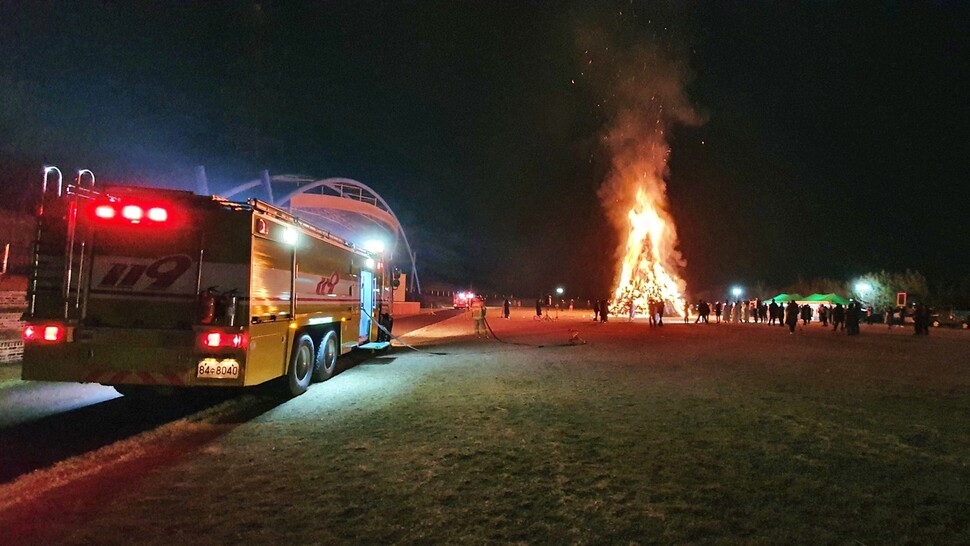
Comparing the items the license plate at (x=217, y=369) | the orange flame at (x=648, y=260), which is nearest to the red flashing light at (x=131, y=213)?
→ the license plate at (x=217, y=369)

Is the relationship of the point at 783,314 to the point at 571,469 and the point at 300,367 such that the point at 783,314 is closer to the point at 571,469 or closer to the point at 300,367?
the point at 300,367

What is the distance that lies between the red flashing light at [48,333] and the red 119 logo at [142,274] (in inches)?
28.3

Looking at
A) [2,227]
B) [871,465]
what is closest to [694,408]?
[871,465]

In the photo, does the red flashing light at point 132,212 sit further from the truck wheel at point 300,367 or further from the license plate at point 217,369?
the truck wheel at point 300,367

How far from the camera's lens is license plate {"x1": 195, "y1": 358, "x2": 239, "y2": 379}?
291 inches

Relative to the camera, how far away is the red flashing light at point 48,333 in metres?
7.31

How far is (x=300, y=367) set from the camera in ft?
32.2

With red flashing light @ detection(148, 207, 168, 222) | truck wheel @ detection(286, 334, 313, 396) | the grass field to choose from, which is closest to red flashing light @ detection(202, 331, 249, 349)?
the grass field

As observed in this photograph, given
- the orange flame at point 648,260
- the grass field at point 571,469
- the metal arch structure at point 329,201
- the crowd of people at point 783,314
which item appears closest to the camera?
the grass field at point 571,469

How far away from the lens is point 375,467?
218 inches

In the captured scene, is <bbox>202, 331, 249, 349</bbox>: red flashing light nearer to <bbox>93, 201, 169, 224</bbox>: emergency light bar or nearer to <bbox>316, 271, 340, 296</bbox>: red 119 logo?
<bbox>93, 201, 169, 224</bbox>: emergency light bar

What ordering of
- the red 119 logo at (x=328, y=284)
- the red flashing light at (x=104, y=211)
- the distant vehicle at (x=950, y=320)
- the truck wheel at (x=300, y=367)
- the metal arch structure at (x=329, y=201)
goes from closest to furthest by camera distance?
1. the red flashing light at (x=104, y=211)
2. the truck wheel at (x=300, y=367)
3. the red 119 logo at (x=328, y=284)
4. the distant vehicle at (x=950, y=320)
5. the metal arch structure at (x=329, y=201)

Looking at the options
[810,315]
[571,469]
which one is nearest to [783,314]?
[810,315]

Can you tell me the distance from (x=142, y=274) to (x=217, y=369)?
1.61 meters
